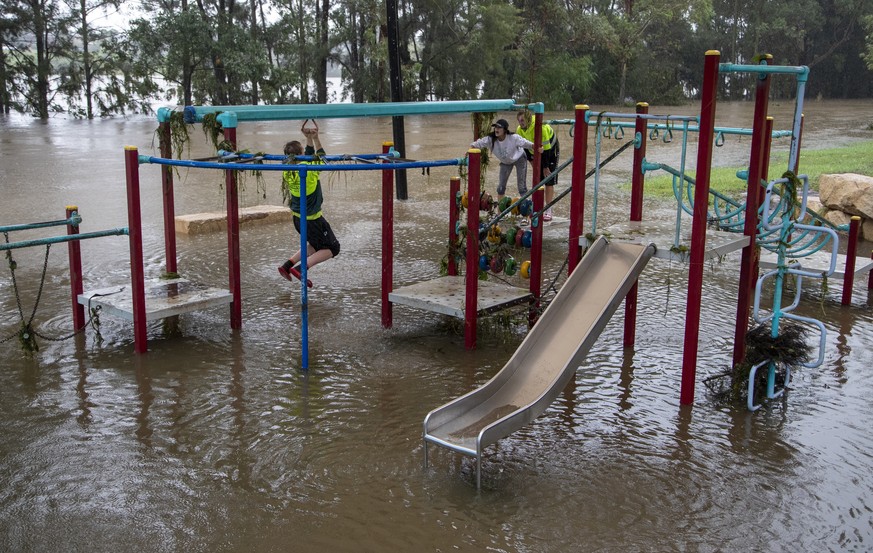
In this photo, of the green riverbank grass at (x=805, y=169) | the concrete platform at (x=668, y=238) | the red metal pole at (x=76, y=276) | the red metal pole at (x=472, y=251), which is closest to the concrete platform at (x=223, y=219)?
the red metal pole at (x=76, y=276)

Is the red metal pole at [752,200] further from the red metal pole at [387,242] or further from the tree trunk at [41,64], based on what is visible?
the tree trunk at [41,64]

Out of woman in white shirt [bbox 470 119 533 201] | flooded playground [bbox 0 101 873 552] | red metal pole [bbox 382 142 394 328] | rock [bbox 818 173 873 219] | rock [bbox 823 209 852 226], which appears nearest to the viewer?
flooded playground [bbox 0 101 873 552]

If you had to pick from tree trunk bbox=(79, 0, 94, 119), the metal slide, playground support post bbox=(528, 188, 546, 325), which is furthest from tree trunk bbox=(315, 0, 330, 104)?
the metal slide

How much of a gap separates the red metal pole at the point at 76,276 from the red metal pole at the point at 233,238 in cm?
119

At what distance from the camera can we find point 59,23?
2975cm

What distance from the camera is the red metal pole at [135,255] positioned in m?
6.70

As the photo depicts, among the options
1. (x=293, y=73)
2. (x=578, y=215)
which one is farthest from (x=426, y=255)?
(x=293, y=73)

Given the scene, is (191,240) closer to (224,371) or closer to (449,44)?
(224,371)

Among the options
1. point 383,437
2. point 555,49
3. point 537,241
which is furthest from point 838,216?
point 555,49

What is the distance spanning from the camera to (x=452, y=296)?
739 centimetres

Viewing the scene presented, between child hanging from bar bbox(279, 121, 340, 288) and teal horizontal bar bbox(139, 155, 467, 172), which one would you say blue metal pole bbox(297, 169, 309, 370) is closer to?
teal horizontal bar bbox(139, 155, 467, 172)

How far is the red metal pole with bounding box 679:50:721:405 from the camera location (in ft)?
18.0

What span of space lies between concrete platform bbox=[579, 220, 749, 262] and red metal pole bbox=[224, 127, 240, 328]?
2.86 metres

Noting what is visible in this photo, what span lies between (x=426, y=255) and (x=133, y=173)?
438cm
